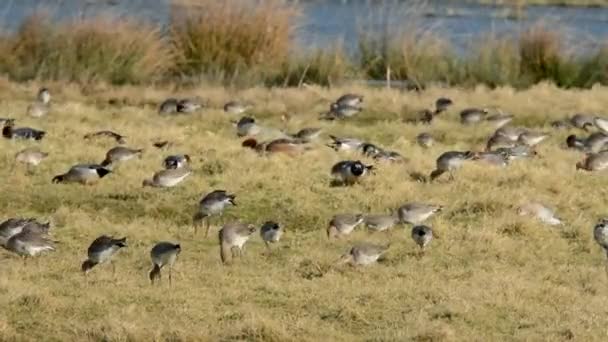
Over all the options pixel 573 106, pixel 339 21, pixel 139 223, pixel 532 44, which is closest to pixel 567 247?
pixel 139 223

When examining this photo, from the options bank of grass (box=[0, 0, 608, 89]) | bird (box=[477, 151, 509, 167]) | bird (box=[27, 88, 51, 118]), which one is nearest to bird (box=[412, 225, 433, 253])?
bird (box=[477, 151, 509, 167])

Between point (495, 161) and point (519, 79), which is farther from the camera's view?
point (519, 79)

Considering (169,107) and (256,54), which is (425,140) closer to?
(169,107)

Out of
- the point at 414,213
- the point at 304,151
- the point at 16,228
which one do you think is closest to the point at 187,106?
the point at 304,151

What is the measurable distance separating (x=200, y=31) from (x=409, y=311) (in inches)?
429

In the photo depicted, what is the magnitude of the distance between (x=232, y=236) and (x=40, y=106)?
5896 millimetres

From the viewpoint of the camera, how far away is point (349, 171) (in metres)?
10.2

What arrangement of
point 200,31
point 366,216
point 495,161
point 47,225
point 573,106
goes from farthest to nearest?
point 200,31, point 573,106, point 495,161, point 366,216, point 47,225

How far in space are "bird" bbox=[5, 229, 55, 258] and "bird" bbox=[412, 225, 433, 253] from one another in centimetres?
216

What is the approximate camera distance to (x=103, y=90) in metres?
16.0

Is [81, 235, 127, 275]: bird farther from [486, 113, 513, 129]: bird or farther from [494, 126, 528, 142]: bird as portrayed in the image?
[486, 113, 513, 129]: bird

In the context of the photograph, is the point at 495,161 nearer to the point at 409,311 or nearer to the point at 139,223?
the point at 139,223

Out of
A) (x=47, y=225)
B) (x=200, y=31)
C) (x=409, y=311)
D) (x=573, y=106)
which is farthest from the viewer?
(x=200, y=31)

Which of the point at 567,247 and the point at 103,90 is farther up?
the point at 567,247
